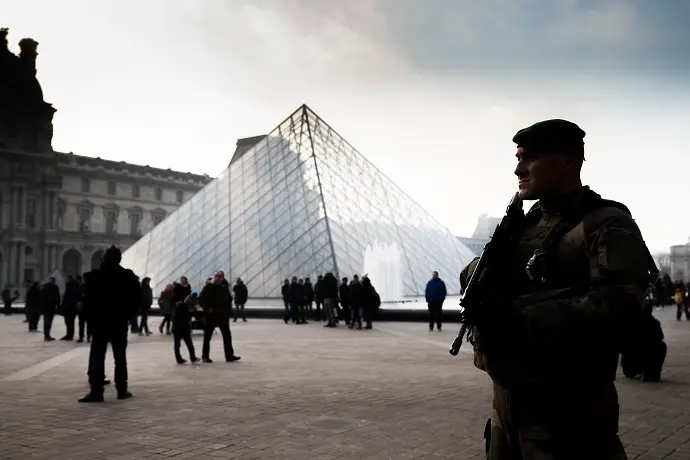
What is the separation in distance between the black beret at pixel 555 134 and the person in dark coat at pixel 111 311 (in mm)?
5901

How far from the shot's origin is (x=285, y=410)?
5.86 meters

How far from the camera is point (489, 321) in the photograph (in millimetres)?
1744

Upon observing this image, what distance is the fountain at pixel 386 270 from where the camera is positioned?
94.5ft

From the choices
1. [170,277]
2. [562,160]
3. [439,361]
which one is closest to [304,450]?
[562,160]

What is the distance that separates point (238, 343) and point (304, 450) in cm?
887

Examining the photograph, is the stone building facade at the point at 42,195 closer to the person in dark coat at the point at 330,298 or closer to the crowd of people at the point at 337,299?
→ the crowd of people at the point at 337,299

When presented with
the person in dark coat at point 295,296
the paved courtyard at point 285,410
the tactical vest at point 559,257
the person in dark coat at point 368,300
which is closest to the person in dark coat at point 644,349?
the tactical vest at point 559,257

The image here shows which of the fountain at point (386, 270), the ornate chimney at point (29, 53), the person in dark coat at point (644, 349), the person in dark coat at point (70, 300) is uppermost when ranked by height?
the ornate chimney at point (29, 53)

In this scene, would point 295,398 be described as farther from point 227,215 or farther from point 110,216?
point 110,216

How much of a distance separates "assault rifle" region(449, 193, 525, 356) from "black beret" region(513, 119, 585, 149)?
19cm

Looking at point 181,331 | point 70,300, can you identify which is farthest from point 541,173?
point 70,300

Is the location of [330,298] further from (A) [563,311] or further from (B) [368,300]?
(A) [563,311]

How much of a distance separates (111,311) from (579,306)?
6341mm

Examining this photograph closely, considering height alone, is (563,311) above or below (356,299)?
below
